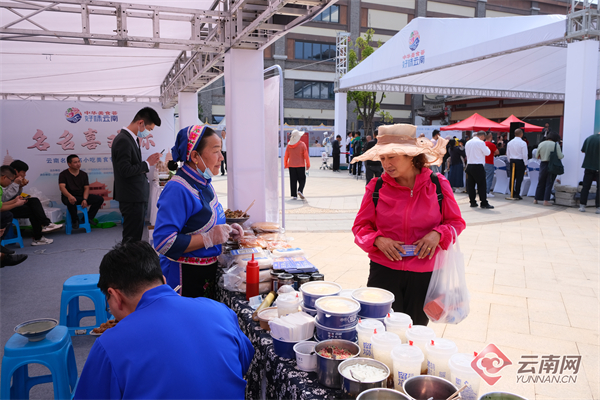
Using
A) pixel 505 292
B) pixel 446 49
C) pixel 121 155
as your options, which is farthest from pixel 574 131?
pixel 121 155

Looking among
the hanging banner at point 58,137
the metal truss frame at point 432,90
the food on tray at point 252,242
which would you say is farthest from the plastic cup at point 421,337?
the metal truss frame at point 432,90

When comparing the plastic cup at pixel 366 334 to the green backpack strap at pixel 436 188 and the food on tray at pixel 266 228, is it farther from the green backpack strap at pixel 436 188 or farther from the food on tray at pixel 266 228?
the food on tray at pixel 266 228

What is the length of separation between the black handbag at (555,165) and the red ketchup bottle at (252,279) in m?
9.12

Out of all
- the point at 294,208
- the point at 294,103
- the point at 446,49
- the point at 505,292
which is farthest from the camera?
the point at 294,103

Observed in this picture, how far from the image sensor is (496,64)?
15445 millimetres

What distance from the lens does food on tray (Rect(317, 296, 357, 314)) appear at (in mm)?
1614

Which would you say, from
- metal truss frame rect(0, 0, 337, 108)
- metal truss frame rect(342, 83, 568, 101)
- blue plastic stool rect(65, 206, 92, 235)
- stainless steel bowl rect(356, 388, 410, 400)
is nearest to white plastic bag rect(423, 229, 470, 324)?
stainless steel bowl rect(356, 388, 410, 400)

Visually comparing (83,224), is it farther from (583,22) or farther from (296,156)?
(583,22)

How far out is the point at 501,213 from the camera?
882 cm

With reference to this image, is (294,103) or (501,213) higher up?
(294,103)

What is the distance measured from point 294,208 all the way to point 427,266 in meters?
7.36

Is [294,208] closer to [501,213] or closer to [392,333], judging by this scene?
[501,213]

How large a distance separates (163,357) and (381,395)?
2.28 feet

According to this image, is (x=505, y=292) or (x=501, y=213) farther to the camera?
(x=501, y=213)
